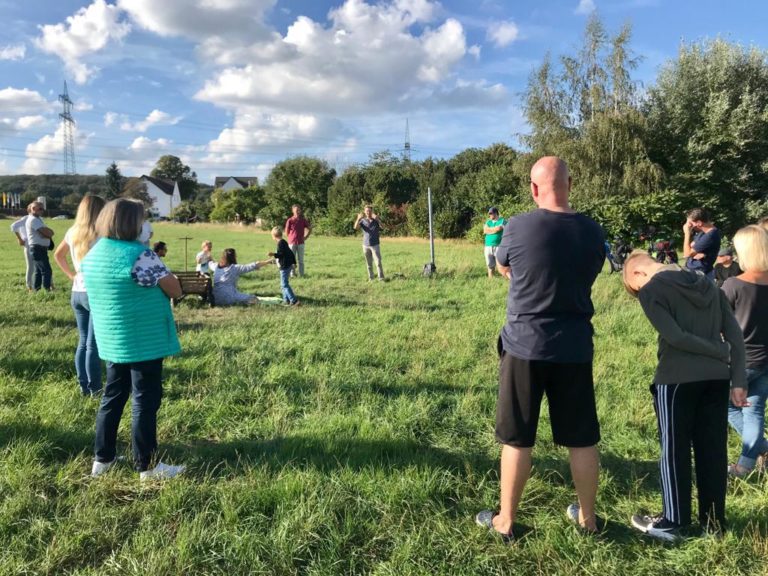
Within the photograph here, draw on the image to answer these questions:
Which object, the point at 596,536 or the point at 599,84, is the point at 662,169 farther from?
the point at 596,536

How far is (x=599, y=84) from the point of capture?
2416cm

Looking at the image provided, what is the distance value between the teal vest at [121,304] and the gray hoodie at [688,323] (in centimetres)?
284

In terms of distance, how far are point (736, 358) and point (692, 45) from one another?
92.9ft

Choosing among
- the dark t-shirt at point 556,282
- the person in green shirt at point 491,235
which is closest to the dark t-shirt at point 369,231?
the person in green shirt at point 491,235

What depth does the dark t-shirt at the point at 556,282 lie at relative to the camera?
2.42 metres

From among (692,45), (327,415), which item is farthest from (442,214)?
(327,415)

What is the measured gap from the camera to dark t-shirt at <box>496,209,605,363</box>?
7.95 ft

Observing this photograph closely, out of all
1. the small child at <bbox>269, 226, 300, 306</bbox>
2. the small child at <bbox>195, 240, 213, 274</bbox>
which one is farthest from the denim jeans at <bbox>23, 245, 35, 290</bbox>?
the small child at <bbox>269, 226, 300, 306</bbox>

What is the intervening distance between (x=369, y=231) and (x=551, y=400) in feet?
32.3

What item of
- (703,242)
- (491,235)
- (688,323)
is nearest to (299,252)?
(491,235)

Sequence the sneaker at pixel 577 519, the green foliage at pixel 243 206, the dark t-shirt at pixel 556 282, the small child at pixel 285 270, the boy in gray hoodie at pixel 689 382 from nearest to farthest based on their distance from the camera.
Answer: the dark t-shirt at pixel 556 282, the boy in gray hoodie at pixel 689 382, the sneaker at pixel 577 519, the small child at pixel 285 270, the green foliage at pixel 243 206

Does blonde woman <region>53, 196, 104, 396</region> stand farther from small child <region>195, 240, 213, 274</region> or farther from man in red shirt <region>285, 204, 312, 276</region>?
man in red shirt <region>285, 204, 312, 276</region>

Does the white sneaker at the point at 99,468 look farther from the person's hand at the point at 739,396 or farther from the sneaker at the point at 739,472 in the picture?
the sneaker at the point at 739,472

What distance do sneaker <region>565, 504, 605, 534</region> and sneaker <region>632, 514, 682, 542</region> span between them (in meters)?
0.18
